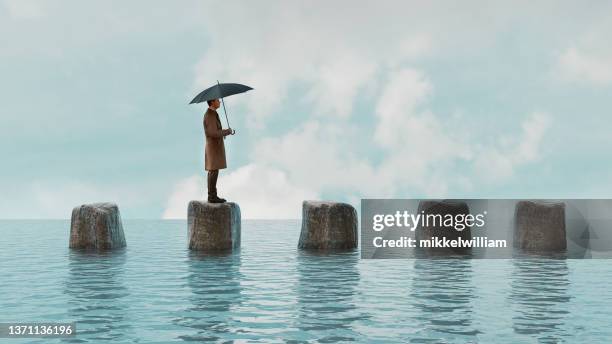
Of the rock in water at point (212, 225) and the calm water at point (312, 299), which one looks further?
the rock in water at point (212, 225)

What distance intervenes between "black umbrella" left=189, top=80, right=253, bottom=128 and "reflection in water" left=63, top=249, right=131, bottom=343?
13.3 ft

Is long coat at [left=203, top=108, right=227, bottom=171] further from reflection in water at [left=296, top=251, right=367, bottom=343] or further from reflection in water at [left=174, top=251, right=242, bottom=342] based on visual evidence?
reflection in water at [left=296, top=251, right=367, bottom=343]

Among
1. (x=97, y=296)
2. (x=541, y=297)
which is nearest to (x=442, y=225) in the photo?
(x=541, y=297)

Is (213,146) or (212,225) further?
(212,225)

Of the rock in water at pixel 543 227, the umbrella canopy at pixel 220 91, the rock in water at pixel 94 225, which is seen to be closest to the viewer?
the umbrella canopy at pixel 220 91

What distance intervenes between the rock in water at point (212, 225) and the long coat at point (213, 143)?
0.95 metres

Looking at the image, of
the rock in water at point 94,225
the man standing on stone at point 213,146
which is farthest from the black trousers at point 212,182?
the rock in water at point 94,225

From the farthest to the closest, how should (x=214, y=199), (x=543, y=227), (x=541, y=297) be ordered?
(x=543, y=227) < (x=214, y=199) < (x=541, y=297)

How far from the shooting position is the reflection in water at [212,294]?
9391mm

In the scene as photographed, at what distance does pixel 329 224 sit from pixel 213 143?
3.41 meters

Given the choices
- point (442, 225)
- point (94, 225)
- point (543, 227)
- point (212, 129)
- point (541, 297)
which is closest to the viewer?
point (541, 297)

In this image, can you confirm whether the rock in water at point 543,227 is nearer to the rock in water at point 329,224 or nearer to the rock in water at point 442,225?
the rock in water at point 442,225

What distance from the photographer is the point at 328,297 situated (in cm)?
1202

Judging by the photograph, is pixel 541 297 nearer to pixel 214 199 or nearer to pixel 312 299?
pixel 312 299
